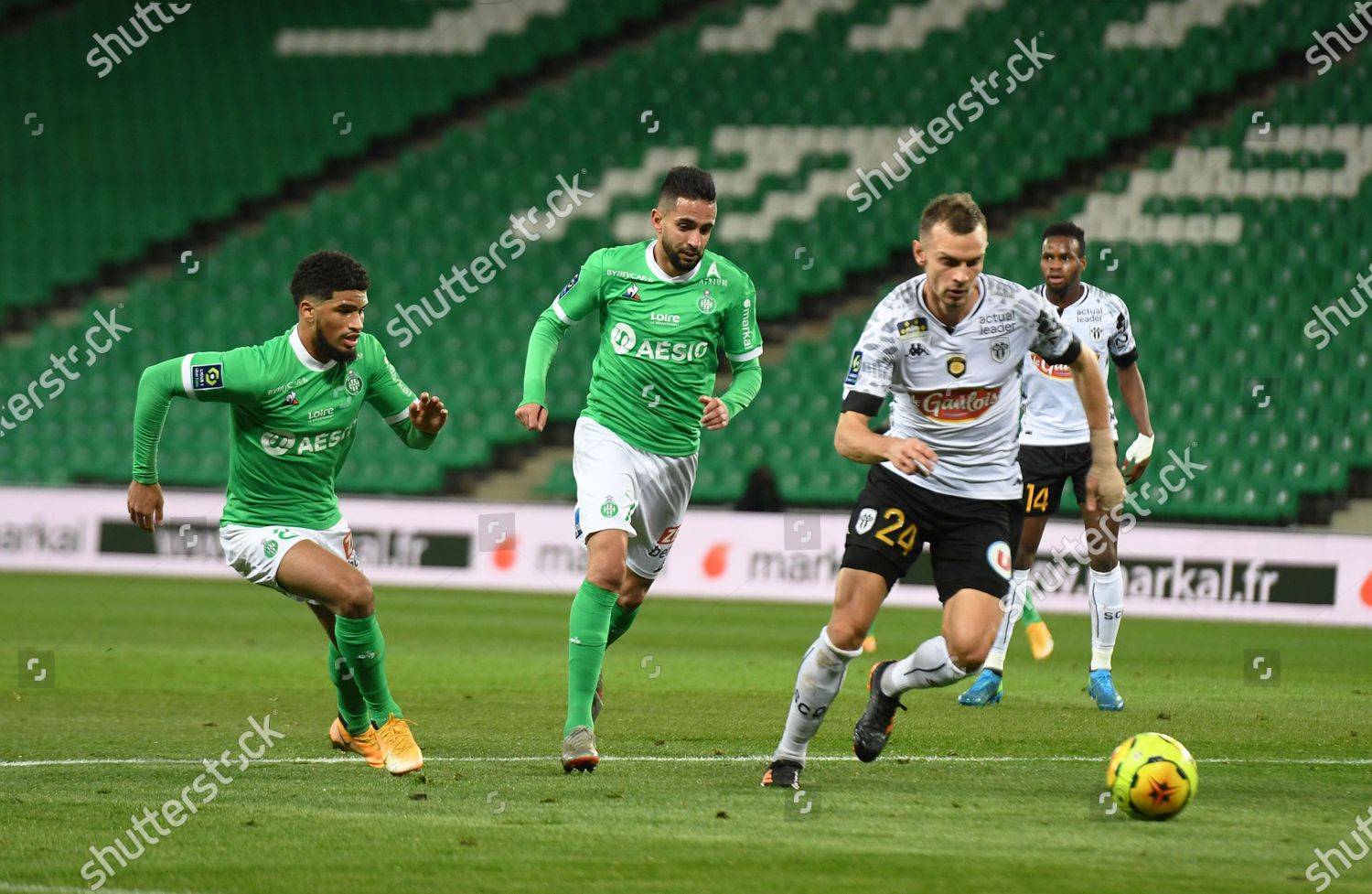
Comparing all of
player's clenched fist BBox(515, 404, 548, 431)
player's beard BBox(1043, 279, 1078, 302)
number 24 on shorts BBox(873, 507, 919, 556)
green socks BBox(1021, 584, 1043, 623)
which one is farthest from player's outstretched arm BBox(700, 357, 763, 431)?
green socks BBox(1021, 584, 1043, 623)

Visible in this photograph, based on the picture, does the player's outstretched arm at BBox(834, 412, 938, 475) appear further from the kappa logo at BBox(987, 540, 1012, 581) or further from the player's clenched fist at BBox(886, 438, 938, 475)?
the kappa logo at BBox(987, 540, 1012, 581)

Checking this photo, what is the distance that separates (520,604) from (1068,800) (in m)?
11.4

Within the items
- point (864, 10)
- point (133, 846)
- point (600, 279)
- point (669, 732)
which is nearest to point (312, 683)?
point (669, 732)

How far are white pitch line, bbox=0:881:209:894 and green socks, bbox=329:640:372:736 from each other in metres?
2.57

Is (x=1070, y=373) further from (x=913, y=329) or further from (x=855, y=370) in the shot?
(x=855, y=370)

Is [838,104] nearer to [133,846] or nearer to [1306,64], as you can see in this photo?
[1306,64]

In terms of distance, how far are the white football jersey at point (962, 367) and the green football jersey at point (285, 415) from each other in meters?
2.16

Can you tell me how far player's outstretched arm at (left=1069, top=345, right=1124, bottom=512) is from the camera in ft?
20.8

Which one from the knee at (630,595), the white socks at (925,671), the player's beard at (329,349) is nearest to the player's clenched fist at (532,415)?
the player's beard at (329,349)

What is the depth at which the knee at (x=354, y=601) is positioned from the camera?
274 inches

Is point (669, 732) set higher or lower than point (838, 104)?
lower

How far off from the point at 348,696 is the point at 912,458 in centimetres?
292

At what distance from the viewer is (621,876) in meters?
4.84

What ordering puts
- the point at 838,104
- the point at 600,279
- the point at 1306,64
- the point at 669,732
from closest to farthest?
the point at 600,279 < the point at 669,732 < the point at 1306,64 < the point at 838,104
